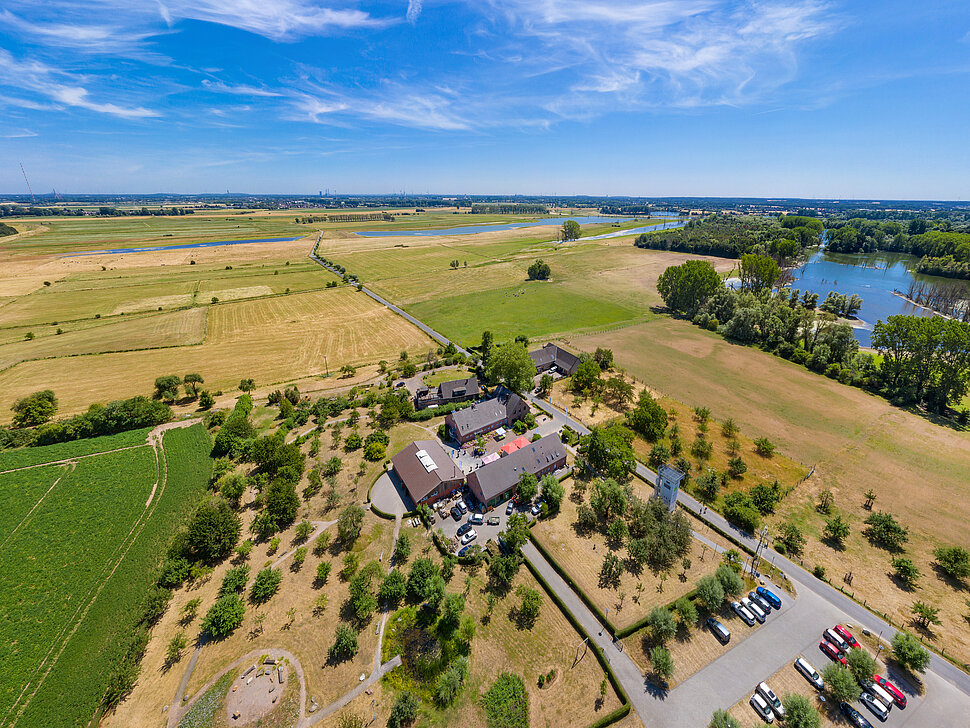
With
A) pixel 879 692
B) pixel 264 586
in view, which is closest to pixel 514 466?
pixel 264 586

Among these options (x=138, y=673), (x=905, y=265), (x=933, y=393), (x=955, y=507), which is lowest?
(x=138, y=673)

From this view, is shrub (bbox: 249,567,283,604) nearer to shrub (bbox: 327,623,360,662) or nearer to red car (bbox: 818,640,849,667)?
shrub (bbox: 327,623,360,662)

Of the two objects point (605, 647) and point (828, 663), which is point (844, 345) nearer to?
point (828, 663)

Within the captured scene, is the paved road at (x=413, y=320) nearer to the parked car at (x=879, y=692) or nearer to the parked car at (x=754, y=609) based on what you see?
the parked car at (x=754, y=609)

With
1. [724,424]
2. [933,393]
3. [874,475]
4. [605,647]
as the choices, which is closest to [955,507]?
[874,475]

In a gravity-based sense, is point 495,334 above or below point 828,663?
above

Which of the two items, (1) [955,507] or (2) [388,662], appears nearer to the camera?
(2) [388,662]

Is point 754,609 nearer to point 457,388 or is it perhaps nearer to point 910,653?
point 910,653
